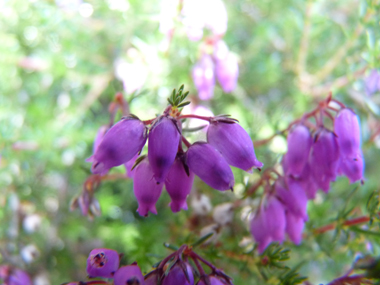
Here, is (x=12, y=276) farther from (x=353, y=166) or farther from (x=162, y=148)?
(x=353, y=166)

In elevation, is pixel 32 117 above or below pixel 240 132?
above

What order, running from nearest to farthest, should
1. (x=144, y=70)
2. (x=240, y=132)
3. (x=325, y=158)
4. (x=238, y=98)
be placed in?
(x=240, y=132), (x=325, y=158), (x=144, y=70), (x=238, y=98)

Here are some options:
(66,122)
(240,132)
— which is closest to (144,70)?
(66,122)

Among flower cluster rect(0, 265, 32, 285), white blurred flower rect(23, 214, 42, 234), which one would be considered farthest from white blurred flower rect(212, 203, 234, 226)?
white blurred flower rect(23, 214, 42, 234)

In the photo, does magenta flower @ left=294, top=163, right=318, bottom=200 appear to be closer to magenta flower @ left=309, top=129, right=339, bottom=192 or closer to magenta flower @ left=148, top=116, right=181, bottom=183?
magenta flower @ left=309, top=129, right=339, bottom=192

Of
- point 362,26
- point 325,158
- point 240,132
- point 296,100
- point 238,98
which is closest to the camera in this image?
point 240,132

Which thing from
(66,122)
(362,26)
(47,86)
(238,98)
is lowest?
(362,26)

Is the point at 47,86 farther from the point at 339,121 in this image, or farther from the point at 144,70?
the point at 339,121

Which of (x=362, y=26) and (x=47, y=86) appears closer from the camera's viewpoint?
(x=362, y=26)

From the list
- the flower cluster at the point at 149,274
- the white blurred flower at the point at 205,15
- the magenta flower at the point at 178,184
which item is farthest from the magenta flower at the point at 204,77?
the flower cluster at the point at 149,274
